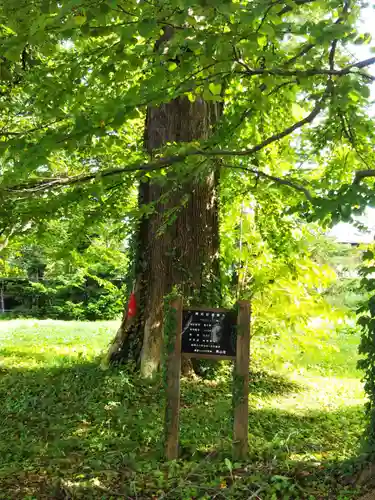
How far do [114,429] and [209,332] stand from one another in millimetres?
1800

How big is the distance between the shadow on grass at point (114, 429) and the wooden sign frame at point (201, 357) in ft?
0.76

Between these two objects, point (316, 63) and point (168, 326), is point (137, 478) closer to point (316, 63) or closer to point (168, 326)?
point (168, 326)

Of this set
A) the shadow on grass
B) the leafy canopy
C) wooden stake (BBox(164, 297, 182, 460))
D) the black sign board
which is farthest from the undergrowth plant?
wooden stake (BBox(164, 297, 182, 460))

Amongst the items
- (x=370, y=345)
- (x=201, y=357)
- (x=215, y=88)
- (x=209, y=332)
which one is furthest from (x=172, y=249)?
(x=370, y=345)

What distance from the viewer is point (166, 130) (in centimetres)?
734

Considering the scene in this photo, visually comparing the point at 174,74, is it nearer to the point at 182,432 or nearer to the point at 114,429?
the point at 182,432

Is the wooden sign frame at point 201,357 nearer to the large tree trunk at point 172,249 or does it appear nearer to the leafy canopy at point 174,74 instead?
the leafy canopy at point 174,74

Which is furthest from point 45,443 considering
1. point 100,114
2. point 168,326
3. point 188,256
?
point 100,114

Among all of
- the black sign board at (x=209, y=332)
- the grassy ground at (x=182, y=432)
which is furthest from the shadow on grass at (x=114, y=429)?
the black sign board at (x=209, y=332)

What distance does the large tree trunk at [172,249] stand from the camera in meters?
7.14

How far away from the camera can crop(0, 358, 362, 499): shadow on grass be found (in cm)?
461

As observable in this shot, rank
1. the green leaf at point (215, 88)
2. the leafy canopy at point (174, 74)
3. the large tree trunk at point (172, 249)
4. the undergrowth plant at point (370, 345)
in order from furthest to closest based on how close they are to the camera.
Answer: the large tree trunk at point (172, 249) < the green leaf at point (215, 88) < the undergrowth plant at point (370, 345) < the leafy canopy at point (174, 74)

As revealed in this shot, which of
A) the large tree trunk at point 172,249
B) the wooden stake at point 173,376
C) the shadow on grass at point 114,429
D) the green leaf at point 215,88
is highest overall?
the green leaf at point 215,88

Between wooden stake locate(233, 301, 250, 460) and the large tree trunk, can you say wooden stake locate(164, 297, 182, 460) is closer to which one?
wooden stake locate(233, 301, 250, 460)
